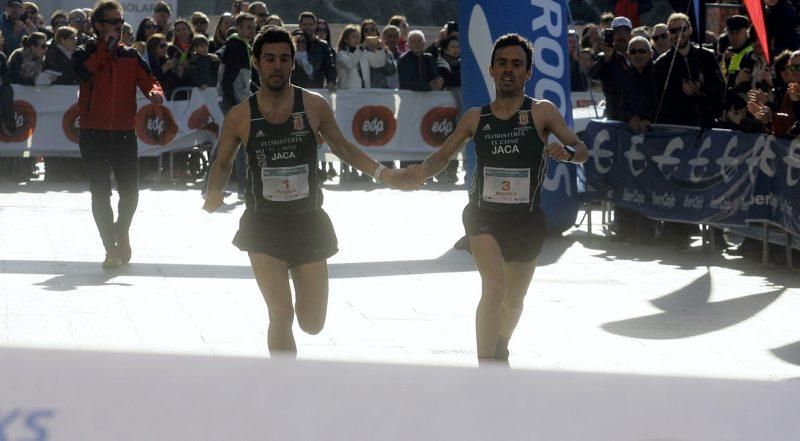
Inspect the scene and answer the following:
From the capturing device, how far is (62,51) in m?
18.2

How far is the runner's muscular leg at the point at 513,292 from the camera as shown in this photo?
282 inches

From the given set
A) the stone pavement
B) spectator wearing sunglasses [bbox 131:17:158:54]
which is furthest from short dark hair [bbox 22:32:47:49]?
the stone pavement

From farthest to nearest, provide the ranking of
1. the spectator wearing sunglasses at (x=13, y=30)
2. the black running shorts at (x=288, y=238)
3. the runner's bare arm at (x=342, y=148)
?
the spectator wearing sunglasses at (x=13, y=30) < the runner's bare arm at (x=342, y=148) < the black running shorts at (x=288, y=238)

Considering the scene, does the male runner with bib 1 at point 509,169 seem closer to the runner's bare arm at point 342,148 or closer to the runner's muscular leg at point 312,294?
the runner's bare arm at point 342,148

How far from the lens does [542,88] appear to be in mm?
13211

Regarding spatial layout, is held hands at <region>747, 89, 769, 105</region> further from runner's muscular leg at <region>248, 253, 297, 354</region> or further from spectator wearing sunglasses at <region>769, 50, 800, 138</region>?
runner's muscular leg at <region>248, 253, 297, 354</region>

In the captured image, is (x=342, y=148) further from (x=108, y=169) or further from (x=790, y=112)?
(x=790, y=112)

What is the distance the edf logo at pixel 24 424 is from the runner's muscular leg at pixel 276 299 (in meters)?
3.69

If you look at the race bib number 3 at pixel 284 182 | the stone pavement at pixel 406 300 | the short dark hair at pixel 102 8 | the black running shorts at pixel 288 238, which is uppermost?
the short dark hair at pixel 102 8

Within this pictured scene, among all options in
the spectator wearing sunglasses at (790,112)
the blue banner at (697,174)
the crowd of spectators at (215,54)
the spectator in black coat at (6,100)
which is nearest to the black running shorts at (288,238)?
the blue banner at (697,174)

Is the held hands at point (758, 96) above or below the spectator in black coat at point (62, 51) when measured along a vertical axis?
below

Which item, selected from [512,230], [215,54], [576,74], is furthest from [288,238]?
[576,74]

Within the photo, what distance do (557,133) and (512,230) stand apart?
1.66 feet

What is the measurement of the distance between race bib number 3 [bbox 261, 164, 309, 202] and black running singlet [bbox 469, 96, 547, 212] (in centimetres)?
96
